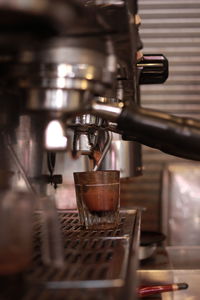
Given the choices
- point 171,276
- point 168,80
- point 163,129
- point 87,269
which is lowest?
point 171,276

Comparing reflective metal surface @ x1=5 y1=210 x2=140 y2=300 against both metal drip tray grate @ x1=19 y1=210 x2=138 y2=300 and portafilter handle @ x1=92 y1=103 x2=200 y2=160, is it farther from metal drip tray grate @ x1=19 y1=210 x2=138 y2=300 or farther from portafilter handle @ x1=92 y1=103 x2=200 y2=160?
portafilter handle @ x1=92 y1=103 x2=200 y2=160

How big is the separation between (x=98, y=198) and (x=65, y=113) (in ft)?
1.83

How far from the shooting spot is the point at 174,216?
2.82 metres

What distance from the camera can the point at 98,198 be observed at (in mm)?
1208

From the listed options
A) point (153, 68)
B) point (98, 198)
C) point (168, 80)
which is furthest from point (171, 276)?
point (168, 80)

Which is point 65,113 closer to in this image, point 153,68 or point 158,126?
point 158,126

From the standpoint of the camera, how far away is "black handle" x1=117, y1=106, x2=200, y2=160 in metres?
0.85

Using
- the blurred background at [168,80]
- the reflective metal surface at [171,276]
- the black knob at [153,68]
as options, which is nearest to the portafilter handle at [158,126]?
the reflective metal surface at [171,276]

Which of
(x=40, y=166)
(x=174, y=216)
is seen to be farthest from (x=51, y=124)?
(x=174, y=216)

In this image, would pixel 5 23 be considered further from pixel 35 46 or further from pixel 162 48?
pixel 162 48

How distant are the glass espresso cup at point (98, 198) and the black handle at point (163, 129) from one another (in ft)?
1.10

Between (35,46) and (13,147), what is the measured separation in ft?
1.70

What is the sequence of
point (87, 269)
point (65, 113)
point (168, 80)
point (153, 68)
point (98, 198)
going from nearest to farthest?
point (65, 113), point (87, 269), point (98, 198), point (153, 68), point (168, 80)

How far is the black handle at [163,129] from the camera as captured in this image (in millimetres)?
850
